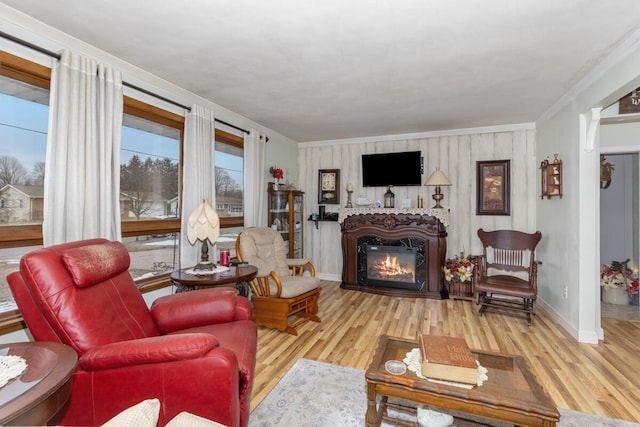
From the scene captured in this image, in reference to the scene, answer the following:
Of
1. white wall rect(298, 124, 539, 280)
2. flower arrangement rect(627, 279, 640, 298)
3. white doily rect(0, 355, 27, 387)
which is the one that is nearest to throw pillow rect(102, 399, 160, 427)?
white doily rect(0, 355, 27, 387)

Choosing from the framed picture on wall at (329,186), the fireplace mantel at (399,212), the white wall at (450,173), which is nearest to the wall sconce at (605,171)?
the white wall at (450,173)

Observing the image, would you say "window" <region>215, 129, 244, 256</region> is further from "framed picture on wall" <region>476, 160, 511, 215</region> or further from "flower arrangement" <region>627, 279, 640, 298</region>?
"flower arrangement" <region>627, 279, 640, 298</region>

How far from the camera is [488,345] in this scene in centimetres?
281

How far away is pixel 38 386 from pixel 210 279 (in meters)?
1.46

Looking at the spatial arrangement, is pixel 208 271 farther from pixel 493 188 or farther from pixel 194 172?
pixel 493 188

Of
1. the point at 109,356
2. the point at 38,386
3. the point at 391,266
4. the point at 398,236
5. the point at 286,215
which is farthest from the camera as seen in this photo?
the point at 286,215

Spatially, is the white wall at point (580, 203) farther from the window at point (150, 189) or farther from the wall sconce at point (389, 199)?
the window at point (150, 189)

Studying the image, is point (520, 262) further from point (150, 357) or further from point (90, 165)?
point (90, 165)

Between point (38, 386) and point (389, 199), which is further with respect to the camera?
point (389, 199)

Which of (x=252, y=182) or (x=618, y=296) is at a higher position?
(x=252, y=182)

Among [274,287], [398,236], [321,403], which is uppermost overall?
[398,236]

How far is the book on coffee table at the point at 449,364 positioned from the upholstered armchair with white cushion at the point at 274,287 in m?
1.77

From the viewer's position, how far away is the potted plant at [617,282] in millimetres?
3902

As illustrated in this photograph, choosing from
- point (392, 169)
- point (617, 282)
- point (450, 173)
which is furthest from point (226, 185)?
point (617, 282)
